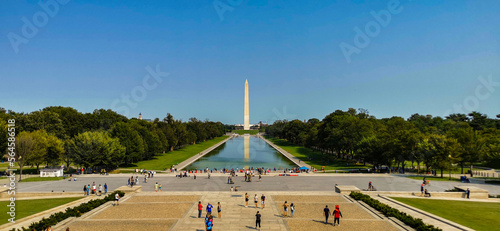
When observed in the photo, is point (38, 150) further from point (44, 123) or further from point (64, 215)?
point (64, 215)

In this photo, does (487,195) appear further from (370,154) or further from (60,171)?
(60,171)

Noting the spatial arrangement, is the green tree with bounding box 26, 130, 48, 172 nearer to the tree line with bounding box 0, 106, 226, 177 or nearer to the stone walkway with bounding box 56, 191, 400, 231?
the tree line with bounding box 0, 106, 226, 177

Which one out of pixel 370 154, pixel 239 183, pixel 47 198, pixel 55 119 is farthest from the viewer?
pixel 55 119

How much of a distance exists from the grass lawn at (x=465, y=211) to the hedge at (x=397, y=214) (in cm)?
372

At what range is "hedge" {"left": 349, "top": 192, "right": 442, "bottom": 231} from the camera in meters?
19.8

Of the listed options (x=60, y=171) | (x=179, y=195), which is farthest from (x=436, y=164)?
(x=60, y=171)

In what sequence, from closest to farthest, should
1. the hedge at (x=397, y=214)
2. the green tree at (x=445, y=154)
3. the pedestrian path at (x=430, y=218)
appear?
the hedge at (x=397, y=214) → the pedestrian path at (x=430, y=218) → the green tree at (x=445, y=154)

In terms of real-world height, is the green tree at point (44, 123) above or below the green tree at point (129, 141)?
above

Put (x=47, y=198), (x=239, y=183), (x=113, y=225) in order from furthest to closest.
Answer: (x=239, y=183), (x=47, y=198), (x=113, y=225)

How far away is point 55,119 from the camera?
65.4m

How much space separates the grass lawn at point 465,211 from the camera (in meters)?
22.2

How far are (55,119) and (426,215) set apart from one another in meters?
68.8

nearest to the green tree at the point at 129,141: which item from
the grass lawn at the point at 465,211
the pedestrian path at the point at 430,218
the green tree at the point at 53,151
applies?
the green tree at the point at 53,151

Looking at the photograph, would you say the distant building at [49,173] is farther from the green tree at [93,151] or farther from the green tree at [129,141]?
the green tree at [129,141]
